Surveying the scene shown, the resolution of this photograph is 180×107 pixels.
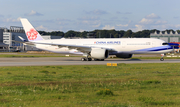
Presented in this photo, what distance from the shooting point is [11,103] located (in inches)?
396

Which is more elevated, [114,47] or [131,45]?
[131,45]

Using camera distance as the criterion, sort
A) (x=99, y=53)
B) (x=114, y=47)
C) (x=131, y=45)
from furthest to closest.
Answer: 1. (x=114, y=47)
2. (x=131, y=45)
3. (x=99, y=53)

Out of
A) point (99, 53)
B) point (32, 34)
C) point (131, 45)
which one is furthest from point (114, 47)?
point (32, 34)

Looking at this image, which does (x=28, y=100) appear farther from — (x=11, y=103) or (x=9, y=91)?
(x=9, y=91)

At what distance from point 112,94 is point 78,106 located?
2837 millimetres

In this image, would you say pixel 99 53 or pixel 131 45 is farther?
pixel 131 45

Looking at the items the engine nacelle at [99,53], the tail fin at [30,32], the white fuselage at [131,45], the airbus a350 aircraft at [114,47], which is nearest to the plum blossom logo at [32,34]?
the tail fin at [30,32]

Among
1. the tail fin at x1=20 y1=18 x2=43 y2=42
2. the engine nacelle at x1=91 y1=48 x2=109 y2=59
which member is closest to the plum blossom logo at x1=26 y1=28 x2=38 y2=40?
the tail fin at x1=20 y1=18 x2=43 y2=42

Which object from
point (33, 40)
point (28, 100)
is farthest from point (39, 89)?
point (33, 40)

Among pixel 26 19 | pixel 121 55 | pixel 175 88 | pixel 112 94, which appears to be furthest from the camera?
pixel 26 19

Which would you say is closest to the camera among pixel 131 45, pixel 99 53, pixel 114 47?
pixel 99 53

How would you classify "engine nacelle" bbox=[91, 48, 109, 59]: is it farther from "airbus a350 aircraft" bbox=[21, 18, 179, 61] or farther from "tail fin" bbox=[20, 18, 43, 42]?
"tail fin" bbox=[20, 18, 43, 42]

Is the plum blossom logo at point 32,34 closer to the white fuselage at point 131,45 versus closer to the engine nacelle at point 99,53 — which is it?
the white fuselage at point 131,45

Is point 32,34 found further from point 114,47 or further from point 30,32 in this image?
point 114,47
